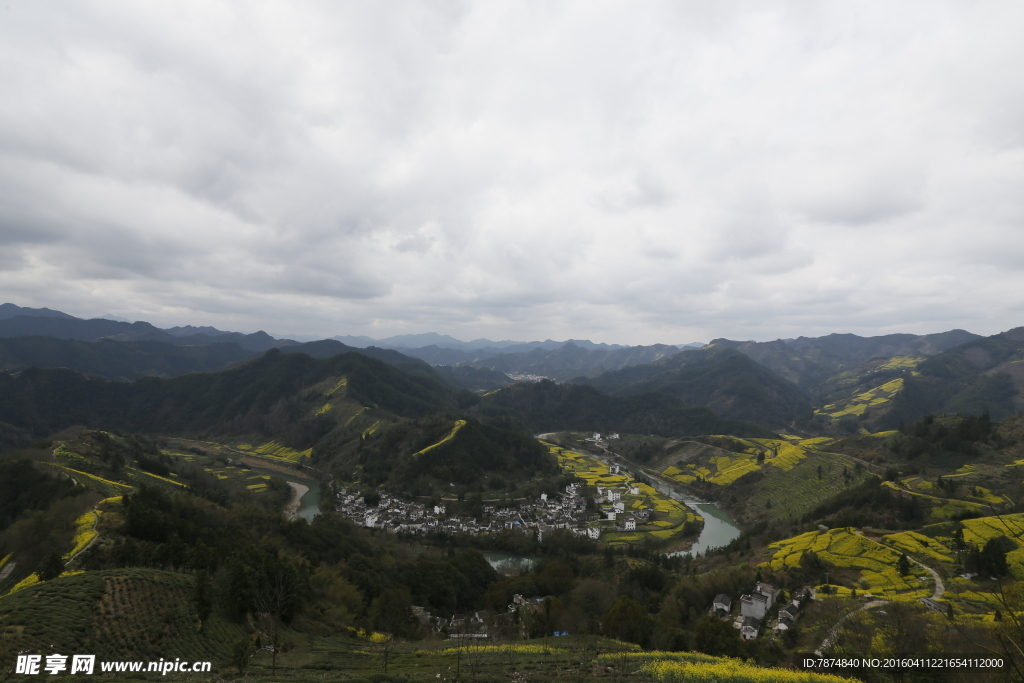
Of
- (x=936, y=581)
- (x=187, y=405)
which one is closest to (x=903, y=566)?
(x=936, y=581)

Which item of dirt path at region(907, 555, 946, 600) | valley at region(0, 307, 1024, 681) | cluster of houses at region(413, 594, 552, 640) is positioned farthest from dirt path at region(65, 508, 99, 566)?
dirt path at region(907, 555, 946, 600)

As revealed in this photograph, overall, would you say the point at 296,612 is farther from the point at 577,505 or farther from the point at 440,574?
the point at 577,505

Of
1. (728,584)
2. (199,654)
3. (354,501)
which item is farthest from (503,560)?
(199,654)

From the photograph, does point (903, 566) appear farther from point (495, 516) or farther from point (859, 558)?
point (495, 516)

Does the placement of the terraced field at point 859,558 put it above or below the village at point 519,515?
above

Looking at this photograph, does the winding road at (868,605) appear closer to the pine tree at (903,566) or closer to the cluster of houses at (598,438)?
the pine tree at (903,566)

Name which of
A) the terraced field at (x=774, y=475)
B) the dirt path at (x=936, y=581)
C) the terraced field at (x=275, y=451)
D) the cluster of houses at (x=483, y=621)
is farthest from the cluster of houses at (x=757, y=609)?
the terraced field at (x=275, y=451)

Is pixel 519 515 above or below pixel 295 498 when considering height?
above
